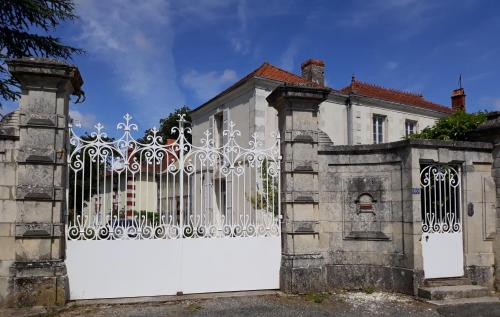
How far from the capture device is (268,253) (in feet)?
21.6

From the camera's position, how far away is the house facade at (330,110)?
48.1 ft

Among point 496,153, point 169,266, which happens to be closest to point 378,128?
point 496,153

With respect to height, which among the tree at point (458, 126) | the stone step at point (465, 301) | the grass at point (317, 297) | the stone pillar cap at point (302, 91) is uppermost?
the stone pillar cap at point (302, 91)

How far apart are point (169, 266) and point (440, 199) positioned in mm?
4367

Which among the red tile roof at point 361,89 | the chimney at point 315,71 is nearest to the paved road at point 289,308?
the red tile roof at point 361,89

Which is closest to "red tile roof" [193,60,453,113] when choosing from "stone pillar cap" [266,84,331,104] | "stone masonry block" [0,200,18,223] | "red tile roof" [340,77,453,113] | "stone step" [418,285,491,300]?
"red tile roof" [340,77,453,113]

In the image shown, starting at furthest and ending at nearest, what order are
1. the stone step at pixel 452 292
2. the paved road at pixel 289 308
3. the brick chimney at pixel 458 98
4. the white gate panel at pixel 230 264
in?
the brick chimney at pixel 458 98 < the white gate panel at pixel 230 264 < the stone step at pixel 452 292 < the paved road at pixel 289 308

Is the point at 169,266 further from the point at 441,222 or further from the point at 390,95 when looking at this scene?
the point at 390,95

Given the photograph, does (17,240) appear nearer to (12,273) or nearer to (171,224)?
(12,273)

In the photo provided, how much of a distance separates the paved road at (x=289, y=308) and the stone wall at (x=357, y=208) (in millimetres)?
430

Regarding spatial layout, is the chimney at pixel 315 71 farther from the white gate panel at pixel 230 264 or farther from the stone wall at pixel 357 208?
the white gate panel at pixel 230 264

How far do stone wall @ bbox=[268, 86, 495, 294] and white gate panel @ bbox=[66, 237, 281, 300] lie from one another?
41cm

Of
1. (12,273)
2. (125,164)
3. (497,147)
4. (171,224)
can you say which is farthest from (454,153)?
(12,273)

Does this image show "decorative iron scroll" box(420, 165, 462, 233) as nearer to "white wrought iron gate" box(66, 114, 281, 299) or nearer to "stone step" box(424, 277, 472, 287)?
"stone step" box(424, 277, 472, 287)
